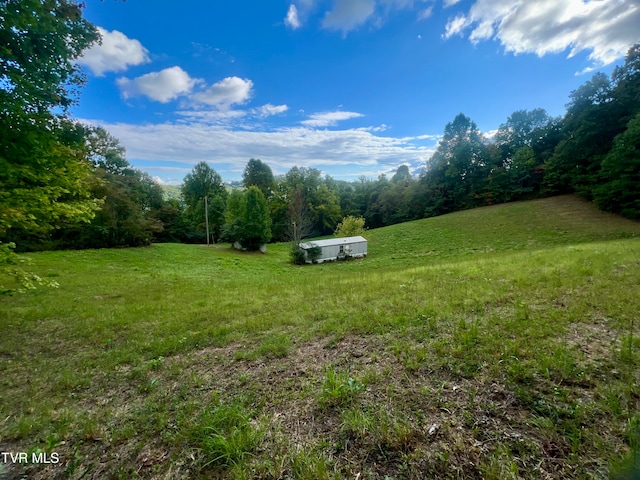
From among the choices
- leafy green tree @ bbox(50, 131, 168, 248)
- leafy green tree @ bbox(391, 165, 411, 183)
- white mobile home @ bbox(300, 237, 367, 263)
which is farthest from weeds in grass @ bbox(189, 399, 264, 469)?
leafy green tree @ bbox(391, 165, 411, 183)

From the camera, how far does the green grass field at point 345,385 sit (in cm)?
201

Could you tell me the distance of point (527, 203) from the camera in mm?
29984

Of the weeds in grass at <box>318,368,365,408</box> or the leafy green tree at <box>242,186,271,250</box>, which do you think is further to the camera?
the leafy green tree at <box>242,186,271,250</box>

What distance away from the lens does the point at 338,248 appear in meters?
22.9

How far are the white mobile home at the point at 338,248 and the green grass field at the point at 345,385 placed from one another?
15475 millimetres

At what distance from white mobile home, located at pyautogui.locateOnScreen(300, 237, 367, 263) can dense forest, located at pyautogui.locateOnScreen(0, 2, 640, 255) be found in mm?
2649

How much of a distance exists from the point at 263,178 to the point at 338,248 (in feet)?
88.1

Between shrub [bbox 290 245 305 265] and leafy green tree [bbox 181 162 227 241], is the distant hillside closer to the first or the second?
shrub [bbox 290 245 305 265]

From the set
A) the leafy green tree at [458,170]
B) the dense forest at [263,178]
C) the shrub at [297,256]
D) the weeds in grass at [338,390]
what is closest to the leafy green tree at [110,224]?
the dense forest at [263,178]

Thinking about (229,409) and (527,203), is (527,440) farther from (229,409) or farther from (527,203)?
(527,203)

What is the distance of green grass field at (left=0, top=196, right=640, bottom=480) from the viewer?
2014mm

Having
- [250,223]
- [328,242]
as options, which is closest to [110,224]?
[250,223]

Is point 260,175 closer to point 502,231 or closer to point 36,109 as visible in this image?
point 502,231

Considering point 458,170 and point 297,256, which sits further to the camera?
point 458,170
